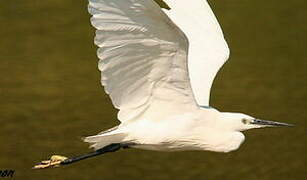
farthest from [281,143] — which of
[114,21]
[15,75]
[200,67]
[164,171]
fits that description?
[114,21]

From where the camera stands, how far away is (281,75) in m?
8.88

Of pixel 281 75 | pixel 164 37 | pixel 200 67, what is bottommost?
pixel 281 75

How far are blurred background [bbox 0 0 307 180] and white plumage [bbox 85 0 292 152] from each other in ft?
3.45

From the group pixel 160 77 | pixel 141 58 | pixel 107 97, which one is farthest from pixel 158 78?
pixel 107 97

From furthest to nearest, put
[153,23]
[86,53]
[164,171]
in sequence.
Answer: [86,53]
[164,171]
[153,23]

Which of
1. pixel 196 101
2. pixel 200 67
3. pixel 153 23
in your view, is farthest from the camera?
pixel 200 67

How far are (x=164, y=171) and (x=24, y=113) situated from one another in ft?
3.81

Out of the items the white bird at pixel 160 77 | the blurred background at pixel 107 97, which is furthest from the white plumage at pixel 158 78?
the blurred background at pixel 107 97

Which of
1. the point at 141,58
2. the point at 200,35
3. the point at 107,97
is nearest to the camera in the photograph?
the point at 141,58

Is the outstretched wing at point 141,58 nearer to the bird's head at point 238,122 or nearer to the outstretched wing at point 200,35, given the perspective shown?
the bird's head at point 238,122

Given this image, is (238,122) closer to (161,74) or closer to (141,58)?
(161,74)

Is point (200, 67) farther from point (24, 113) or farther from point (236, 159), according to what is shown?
point (24, 113)

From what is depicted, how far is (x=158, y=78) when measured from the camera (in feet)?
18.5

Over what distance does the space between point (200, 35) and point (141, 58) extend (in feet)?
4.02
